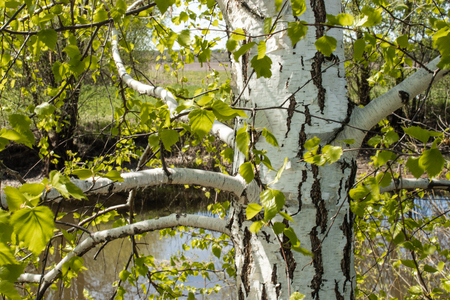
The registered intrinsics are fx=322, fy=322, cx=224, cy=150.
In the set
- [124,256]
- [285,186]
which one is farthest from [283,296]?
[124,256]

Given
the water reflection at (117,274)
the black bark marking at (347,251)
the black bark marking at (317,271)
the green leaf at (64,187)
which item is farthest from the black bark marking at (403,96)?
the water reflection at (117,274)

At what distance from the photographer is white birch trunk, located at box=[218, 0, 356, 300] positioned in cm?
111

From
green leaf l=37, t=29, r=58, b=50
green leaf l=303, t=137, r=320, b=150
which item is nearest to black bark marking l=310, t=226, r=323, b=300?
green leaf l=303, t=137, r=320, b=150

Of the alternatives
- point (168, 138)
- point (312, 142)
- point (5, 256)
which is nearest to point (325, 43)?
point (312, 142)

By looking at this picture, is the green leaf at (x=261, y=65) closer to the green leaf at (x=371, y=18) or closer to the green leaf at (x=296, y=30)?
the green leaf at (x=296, y=30)

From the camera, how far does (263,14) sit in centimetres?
112

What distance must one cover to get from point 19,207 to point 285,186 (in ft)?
2.58

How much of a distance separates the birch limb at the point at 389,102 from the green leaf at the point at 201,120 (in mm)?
605

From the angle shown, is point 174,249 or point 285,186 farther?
point 174,249

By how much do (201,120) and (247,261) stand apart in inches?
26.9

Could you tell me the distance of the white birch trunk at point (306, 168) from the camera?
1110mm

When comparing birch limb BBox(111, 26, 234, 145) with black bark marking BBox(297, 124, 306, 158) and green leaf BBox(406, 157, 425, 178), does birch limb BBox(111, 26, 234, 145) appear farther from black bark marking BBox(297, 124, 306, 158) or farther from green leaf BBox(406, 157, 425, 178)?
green leaf BBox(406, 157, 425, 178)

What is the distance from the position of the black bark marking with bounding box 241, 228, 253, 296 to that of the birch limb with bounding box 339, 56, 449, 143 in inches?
19.9

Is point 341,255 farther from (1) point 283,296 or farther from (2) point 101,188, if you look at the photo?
(2) point 101,188
